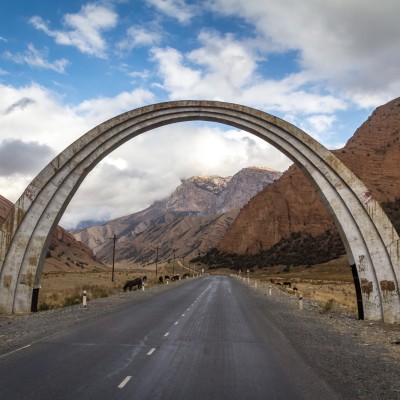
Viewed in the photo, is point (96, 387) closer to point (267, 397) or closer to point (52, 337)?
point (267, 397)

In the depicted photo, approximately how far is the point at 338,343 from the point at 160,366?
6.22 m

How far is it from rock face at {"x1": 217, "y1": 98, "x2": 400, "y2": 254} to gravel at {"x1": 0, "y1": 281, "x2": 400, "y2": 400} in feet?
294

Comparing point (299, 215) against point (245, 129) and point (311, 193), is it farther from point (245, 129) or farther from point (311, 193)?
point (245, 129)

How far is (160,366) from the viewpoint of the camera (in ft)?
28.0

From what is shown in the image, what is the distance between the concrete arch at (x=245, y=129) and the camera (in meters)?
17.7

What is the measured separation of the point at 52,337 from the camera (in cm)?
→ 1215

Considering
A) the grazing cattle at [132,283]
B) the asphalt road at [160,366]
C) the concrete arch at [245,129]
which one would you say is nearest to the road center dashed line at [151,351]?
the asphalt road at [160,366]

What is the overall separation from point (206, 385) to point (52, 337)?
6.45m

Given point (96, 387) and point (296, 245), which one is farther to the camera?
point (296, 245)

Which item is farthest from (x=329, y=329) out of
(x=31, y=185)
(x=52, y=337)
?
(x=31, y=185)

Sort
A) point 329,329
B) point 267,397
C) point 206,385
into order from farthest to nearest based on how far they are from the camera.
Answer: point 329,329, point 206,385, point 267,397

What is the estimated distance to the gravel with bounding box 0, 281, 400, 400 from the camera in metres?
7.91

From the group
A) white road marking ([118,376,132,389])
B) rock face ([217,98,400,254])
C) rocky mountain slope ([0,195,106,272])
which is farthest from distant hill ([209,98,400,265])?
white road marking ([118,376,132,389])

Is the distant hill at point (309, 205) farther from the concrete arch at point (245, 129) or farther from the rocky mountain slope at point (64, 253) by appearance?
the concrete arch at point (245, 129)
